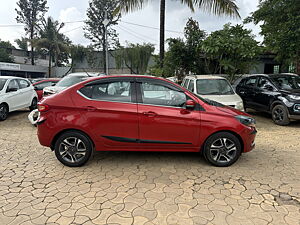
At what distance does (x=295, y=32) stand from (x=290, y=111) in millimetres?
3063

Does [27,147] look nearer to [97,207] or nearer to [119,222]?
[97,207]

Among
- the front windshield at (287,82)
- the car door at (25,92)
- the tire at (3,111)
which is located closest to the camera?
the front windshield at (287,82)

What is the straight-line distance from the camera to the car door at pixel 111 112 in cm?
336

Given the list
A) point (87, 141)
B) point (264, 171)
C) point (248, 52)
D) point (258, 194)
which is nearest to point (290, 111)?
point (248, 52)

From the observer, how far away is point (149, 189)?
115 inches

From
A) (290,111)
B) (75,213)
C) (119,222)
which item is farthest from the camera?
(290,111)

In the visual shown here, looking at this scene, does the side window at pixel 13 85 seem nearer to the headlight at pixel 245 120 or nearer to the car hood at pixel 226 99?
the car hood at pixel 226 99

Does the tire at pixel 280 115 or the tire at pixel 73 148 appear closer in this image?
the tire at pixel 73 148

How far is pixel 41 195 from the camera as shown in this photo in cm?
278

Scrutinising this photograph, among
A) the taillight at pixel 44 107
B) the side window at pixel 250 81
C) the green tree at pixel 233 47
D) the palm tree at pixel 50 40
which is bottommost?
the taillight at pixel 44 107

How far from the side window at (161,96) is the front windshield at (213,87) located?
121 inches

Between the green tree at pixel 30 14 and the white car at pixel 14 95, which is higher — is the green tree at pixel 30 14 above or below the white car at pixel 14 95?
above

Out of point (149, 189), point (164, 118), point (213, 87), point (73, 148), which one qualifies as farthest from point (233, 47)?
point (73, 148)

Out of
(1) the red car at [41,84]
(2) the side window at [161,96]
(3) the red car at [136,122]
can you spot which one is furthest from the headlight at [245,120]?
(1) the red car at [41,84]
